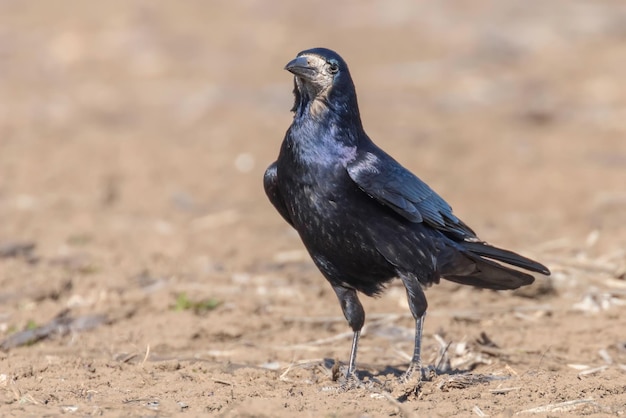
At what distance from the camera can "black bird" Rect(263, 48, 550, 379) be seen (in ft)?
16.5

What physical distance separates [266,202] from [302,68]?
14.3 feet

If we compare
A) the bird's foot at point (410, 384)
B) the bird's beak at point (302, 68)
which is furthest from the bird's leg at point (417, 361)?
the bird's beak at point (302, 68)

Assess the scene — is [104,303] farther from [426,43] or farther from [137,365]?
[426,43]

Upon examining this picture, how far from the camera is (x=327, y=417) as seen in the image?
4.14 m

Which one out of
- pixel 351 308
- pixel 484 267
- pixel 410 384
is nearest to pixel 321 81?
pixel 351 308

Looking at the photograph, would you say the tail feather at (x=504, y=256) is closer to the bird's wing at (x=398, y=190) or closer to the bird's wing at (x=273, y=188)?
→ the bird's wing at (x=398, y=190)

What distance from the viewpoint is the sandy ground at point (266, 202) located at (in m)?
4.90

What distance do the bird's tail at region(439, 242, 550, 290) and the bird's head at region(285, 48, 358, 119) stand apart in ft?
3.16

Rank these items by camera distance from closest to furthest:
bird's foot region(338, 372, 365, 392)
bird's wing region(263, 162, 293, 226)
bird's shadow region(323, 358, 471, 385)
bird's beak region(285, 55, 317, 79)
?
bird's foot region(338, 372, 365, 392)
bird's shadow region(323, 358, 471, 385)
bird's beak region(285, 55, 317, 79)
bird's wing region(263, 162, 293, 226)

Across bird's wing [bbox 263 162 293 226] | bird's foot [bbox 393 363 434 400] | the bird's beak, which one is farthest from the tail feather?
the bird's beak

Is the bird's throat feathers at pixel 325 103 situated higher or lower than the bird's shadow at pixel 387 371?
higher

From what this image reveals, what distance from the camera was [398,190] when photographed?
5074 millimetres

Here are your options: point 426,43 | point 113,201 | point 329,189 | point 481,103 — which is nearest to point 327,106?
point 329,189

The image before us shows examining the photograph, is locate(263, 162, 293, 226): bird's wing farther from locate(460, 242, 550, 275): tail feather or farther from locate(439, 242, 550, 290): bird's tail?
locate(460, 242, 550, 275): tail feather
